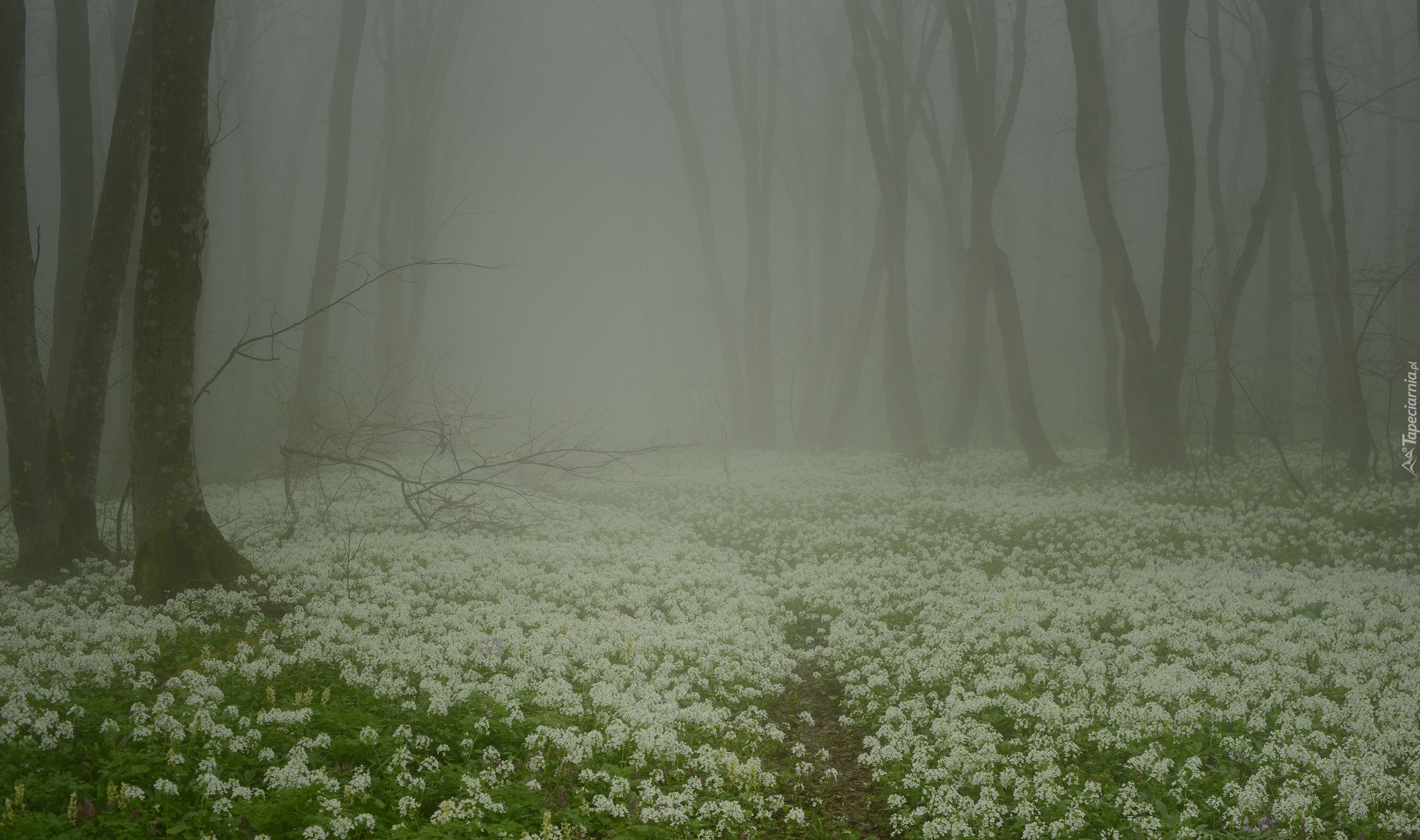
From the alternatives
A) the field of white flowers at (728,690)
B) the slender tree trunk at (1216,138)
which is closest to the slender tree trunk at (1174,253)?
the slender tree trunk at (1216,138)

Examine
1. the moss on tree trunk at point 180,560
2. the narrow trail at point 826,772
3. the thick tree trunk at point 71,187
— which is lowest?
the narrow trail at point 826,772

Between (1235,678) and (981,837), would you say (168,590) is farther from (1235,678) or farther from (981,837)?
(1235,678)

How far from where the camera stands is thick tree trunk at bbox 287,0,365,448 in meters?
22.7

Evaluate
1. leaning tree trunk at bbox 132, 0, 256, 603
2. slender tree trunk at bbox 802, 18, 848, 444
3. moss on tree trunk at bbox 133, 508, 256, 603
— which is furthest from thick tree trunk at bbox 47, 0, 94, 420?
slender tree trunk at bbox 802, 18, 848, 444

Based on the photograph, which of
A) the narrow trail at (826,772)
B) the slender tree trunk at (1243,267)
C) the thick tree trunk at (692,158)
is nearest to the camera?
the narrow trail at (826,772)

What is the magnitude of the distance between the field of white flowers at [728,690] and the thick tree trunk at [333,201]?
11289 millimetres

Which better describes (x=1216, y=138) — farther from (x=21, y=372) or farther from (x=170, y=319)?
(x=21, y=372)

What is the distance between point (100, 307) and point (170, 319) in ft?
10.1

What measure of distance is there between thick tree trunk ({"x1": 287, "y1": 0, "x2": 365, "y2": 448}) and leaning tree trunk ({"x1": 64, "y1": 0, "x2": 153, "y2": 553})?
425 inches

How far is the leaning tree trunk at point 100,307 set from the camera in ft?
36.1

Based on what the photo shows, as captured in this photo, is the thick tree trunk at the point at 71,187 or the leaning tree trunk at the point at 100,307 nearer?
the leaning tree trunk at the point at 100,307

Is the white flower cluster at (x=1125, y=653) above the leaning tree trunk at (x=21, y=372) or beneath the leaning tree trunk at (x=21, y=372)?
beneath

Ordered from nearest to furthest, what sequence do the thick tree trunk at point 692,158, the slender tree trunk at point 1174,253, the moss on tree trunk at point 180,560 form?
the moss on tree trunk at point 180,560, the slender tree trunk at point 1174,253, the thick tree trunk at point 692,158

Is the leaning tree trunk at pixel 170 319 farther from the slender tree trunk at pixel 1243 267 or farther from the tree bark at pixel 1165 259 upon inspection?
the slender tree trunk at pixel 1243 267
